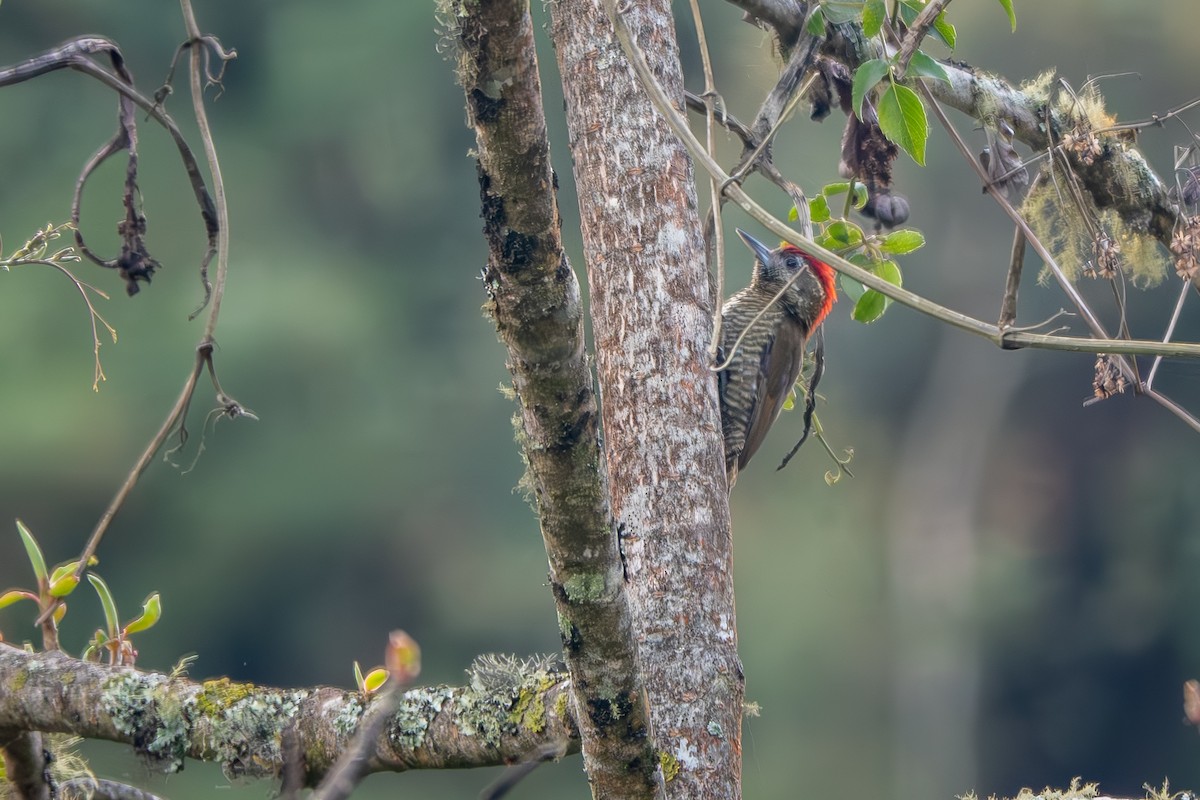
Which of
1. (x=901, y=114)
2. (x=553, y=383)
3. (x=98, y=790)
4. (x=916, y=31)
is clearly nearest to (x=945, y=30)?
(x=916, y=31)

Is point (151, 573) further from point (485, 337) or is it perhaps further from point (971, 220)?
point (971, 220)

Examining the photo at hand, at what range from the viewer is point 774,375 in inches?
125

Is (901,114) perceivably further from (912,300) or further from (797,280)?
(797,280)

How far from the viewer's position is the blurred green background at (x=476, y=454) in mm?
8719

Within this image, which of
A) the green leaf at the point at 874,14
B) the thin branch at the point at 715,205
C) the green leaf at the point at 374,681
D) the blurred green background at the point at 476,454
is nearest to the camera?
the thin branch at the point at 715,205

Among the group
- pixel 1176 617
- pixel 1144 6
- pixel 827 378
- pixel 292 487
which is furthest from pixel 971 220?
pixel 292 487

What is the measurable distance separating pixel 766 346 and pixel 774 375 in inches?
3.5

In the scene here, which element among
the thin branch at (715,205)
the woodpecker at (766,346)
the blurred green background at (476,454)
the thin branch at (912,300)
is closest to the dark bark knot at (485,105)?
the thin branch at (912,300)

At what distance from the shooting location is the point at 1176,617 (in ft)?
35.2

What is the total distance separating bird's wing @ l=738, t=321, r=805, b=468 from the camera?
3123mm

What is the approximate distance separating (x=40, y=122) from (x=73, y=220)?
8926 millimetres

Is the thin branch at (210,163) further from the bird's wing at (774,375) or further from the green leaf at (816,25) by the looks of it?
the bird's wing at (774,375)

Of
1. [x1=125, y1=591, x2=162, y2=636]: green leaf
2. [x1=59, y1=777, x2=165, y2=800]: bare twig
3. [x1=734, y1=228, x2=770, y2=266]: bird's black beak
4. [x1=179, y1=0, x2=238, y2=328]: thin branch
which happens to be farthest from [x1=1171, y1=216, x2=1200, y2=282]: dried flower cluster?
[x1=59, y1=777, x2=165, y2=800]: bare twig

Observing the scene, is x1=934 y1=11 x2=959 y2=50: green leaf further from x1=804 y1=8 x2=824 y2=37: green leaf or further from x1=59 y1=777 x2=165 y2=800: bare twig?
A: x1=59 y1=777 x2=165 y2=800: bare twig
